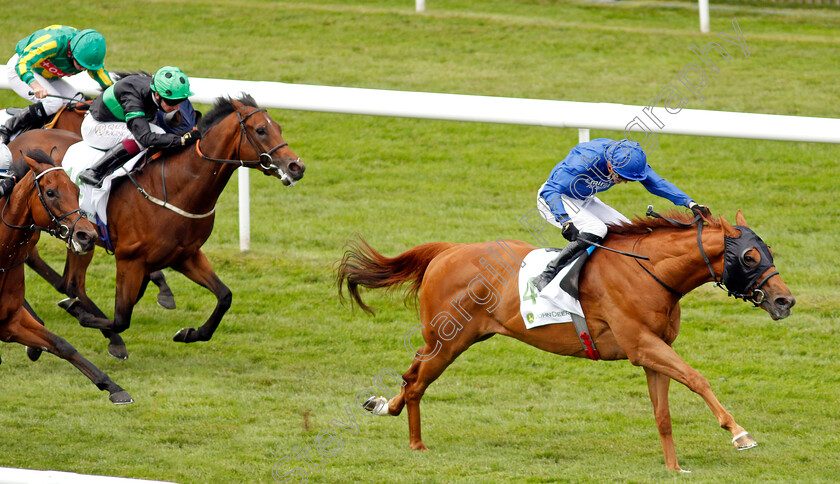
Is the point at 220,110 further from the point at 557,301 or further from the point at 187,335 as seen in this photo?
the point at 557,301

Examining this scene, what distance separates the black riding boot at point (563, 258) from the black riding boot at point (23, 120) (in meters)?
3.75

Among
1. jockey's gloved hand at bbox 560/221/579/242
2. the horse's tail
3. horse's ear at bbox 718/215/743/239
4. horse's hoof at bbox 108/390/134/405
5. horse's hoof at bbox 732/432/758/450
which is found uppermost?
horse's ear at bbox 718/215/743/239

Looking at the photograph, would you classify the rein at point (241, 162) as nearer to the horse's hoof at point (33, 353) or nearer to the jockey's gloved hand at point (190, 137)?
the jockey's gloved hand at point (190, 137)

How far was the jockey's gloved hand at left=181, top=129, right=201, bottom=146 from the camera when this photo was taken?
6.64 m

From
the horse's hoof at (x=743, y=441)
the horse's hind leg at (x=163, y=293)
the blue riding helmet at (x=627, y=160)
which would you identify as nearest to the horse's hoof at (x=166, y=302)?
the horse's hind leg at (x=163, y=293)

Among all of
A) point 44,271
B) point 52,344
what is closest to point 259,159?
point 52,344

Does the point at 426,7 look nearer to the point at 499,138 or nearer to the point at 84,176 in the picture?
the point at 499,138

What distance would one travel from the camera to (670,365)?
16.5 feet

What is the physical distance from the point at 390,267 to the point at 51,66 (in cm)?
289

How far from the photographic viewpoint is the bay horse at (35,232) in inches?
220

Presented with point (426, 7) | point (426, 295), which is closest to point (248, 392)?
point (426, 295)

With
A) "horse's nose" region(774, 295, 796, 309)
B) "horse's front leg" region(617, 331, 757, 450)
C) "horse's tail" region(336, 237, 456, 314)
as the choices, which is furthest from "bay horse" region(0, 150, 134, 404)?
"horse's nose" region(774, 295, 796, 309)

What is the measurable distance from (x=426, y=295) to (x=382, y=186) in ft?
14.5

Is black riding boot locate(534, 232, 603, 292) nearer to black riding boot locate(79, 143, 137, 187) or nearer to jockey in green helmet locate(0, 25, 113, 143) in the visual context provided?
black riding boot locate(79, 143, 137, 187)
